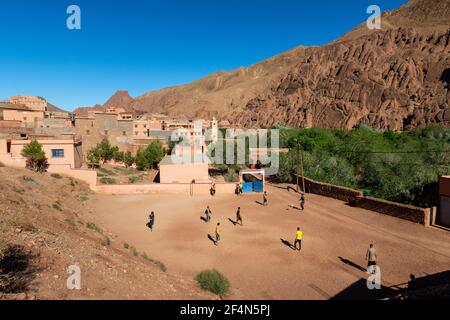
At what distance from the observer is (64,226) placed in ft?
49.3

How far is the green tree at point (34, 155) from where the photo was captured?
29.5 m

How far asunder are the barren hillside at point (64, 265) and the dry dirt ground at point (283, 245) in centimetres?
178

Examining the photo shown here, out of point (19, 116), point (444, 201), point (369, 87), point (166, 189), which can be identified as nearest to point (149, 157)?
point (166, 189)

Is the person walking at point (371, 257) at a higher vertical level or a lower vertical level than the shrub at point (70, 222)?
lower

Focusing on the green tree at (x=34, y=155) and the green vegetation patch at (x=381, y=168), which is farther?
the green tree at (x=34, y=155)

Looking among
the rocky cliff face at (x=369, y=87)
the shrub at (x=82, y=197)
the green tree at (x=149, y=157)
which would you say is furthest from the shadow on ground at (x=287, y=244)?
the rocky cliff face at (x=369, y=87)

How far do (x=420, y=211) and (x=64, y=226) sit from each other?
60.3ft

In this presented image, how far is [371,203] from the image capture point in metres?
22.5

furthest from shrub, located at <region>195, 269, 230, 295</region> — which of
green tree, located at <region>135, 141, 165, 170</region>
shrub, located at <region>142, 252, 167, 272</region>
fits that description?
green tree, located at <region>135, 141, 165, 170</region>

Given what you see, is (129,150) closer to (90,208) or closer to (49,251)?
(90,208)

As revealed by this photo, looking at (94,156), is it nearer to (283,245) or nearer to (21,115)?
(21,115)

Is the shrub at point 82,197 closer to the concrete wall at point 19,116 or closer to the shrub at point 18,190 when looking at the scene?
the shrub at point 18,190

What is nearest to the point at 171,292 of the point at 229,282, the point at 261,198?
the point at 229,282

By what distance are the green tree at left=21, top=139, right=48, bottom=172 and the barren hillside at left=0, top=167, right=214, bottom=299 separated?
13.8 metres
